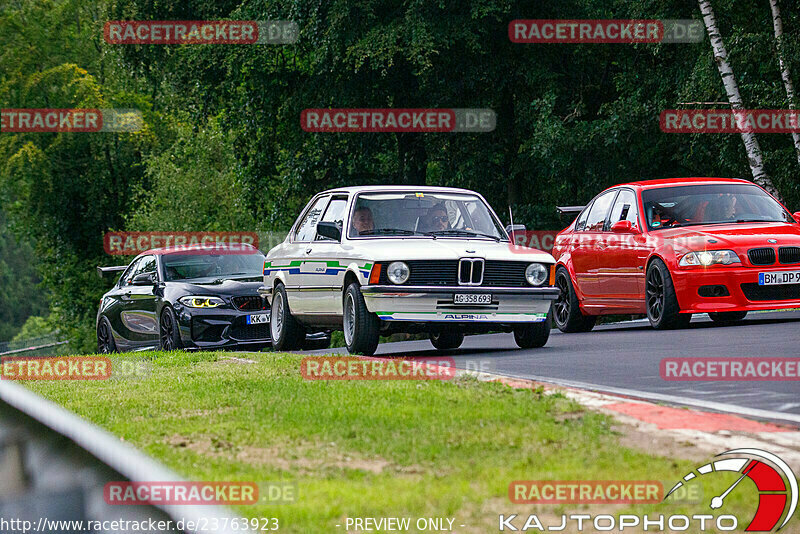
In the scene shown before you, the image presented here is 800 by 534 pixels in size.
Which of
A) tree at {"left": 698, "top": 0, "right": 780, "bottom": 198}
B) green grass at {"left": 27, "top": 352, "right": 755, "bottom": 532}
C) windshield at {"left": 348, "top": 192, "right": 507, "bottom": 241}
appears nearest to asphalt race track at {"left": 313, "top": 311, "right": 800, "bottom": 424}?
green grass at {"left": 27, "top": 352, "right": 755, "bottom": 532}

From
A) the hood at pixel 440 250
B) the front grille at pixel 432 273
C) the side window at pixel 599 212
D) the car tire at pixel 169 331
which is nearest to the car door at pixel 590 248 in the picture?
the side window at pixel 599 212

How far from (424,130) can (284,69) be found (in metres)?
3.60

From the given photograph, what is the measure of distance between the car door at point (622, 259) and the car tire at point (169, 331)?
5.61 meters

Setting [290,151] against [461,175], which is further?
[290,151]

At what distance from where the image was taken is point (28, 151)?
45938mm

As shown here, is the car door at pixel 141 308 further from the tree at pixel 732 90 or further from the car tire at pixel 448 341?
the tree at pixel 732 90

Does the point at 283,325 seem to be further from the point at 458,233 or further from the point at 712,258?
the point at 712,258

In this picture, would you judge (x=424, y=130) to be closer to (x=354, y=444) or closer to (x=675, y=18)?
(x=675, y=18)

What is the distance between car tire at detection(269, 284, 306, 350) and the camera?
1491cm

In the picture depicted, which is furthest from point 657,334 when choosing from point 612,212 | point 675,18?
point 675,18
